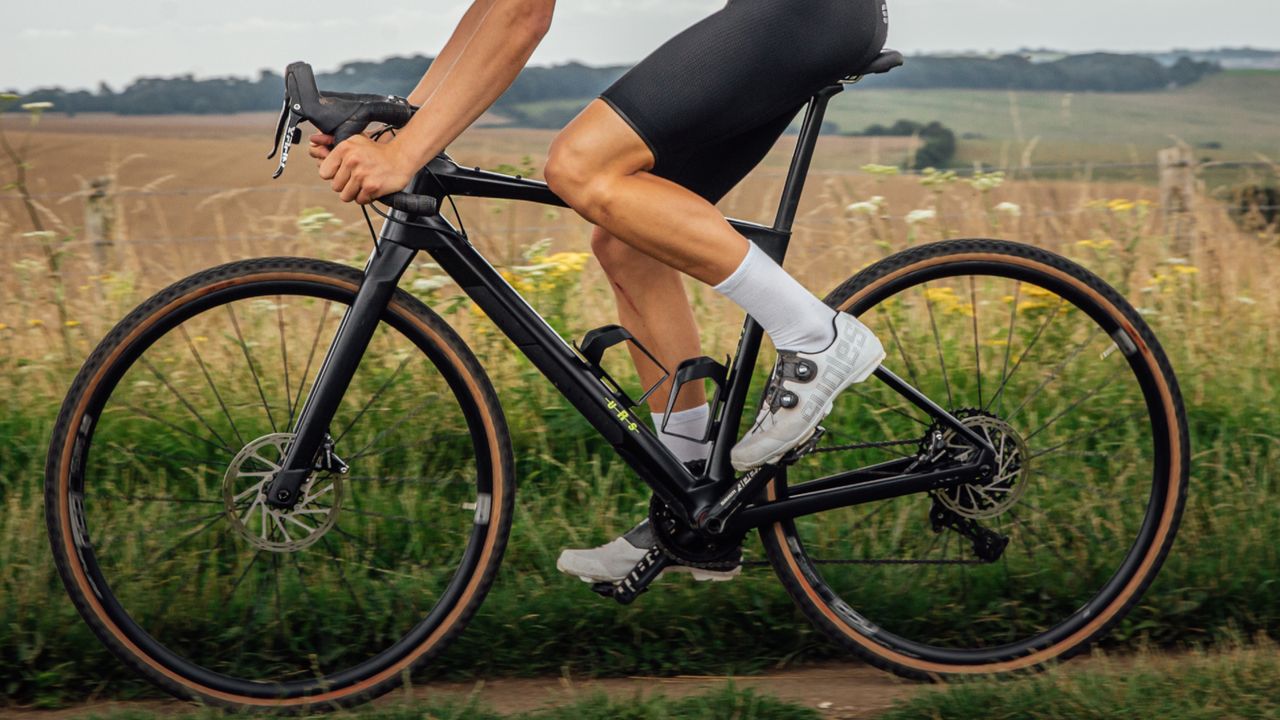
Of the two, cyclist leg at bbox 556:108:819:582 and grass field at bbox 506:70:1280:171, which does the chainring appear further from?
grass field at bbox 506:70:1280:171

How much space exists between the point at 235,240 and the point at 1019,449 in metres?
5.33

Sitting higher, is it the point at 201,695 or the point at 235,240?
the point at 235,240

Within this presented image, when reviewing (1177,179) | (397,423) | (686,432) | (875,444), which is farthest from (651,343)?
(1177,179)

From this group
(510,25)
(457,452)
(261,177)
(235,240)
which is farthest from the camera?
(261,177)

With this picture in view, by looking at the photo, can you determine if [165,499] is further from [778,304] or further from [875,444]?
[875,444]

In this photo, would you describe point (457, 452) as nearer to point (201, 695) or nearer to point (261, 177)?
point (201, 695)

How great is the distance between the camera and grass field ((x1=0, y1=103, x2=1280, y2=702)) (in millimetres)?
3166

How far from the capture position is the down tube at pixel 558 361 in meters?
2.82

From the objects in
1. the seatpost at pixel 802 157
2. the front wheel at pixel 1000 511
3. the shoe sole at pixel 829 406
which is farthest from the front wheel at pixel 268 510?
the front wheel at pixel 1000 511

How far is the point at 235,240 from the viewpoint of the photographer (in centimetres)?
716

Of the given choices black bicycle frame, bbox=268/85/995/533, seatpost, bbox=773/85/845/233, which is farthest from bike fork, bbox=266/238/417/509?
seatpost, bbox=773/85/845/233

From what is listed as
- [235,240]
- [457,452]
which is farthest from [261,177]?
[457,452]

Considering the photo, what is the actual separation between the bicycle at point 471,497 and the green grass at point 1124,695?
23 cm

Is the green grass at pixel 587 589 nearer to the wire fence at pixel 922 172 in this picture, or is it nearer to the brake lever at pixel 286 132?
the brake lever at pixel 286 132
